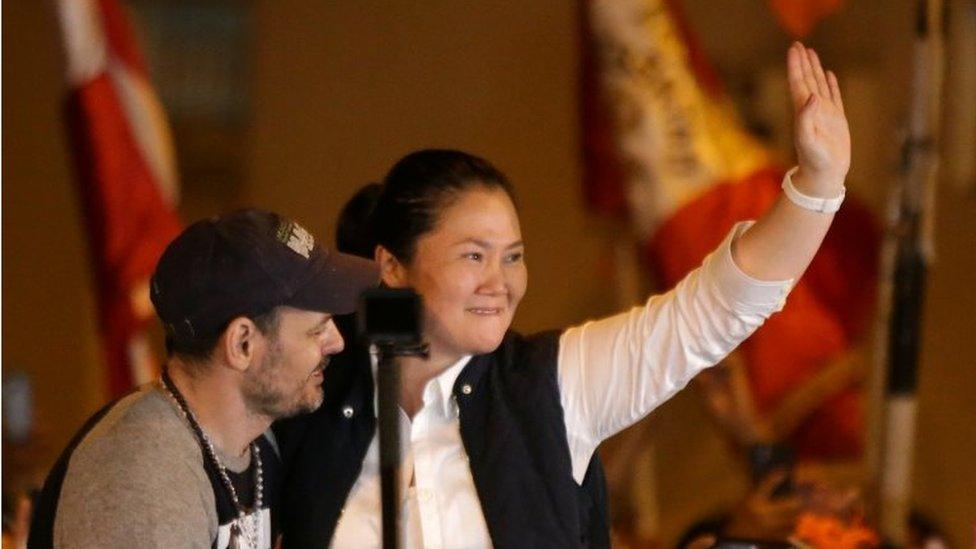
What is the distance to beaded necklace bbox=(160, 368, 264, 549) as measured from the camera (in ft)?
5.33

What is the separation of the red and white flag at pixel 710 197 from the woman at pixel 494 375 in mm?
1235

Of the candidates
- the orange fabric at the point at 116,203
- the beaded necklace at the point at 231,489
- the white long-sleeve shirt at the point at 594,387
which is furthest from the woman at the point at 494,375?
the orange fabric at the point at 116,203

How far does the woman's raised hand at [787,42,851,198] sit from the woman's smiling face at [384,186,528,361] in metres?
0.33

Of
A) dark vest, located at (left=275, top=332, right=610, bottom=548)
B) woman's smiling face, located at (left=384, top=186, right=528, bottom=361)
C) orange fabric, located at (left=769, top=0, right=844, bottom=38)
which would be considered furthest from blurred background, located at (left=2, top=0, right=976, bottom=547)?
woman's smiling face, located at (left=384, top=186, right=528, bottom=361)

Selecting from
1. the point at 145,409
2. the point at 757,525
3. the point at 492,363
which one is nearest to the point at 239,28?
the point at 757,525

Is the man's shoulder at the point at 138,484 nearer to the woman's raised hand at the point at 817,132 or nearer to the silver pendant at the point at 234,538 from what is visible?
the silver pendant at the point at 234,538

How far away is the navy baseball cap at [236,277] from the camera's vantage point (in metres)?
1.62

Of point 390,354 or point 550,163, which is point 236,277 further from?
point 550,163

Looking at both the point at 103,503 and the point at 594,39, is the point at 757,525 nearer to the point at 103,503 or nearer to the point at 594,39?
the point at 594,39

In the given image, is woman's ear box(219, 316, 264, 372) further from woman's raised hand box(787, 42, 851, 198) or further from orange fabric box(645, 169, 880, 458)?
orange fabric box(645, 169, 880, 458)

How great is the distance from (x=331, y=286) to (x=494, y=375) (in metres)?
0.30

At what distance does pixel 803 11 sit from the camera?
3152 millimetres

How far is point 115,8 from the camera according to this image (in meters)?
3.42

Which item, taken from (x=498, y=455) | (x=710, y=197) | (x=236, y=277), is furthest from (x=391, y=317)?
(x=710, y=197)
